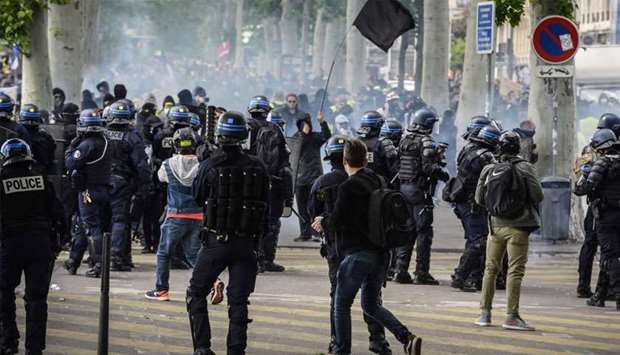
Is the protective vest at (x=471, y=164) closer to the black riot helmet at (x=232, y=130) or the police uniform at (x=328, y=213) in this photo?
the police uniform at (x=328, y=213)

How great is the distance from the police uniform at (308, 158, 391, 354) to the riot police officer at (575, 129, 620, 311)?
388 cm

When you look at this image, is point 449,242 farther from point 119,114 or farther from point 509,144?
point 509,144

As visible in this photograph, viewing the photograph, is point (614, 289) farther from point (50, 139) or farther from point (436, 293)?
point (50, 139)

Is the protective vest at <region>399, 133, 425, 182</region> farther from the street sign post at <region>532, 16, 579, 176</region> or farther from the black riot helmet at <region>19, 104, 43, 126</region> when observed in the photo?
the black riot helmet at <region>19, 104, 43, 126</region>

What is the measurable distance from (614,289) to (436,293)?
192 centimetres

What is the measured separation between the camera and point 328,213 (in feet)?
40.3

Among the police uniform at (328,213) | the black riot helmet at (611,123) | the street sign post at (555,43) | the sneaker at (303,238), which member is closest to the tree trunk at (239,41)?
the sneaker at (303,238)

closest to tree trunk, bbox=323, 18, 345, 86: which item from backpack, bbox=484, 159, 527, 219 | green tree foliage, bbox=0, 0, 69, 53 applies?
green tree foliage, bbox=0, 0, 69, 53

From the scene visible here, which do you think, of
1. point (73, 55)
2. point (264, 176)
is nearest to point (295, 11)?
point (73, 55)

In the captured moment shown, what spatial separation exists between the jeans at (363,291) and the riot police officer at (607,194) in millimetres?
4349

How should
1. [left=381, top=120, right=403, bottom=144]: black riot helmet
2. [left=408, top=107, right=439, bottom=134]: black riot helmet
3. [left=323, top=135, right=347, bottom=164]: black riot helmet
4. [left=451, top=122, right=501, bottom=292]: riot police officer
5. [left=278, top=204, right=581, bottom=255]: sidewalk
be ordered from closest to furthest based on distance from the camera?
[left=323, top=135, right=347, bottom=164]: black riot helmet < [left=451, top=122, right=501, bottom=292]: riot police officer < [left=408, top=107, right=439, bottom=134]: black riot helmet < [left=381, top=120, right=403, bottom=144]: black riot helmet < [left=278, top=204, right=581, bottom=255]: sidewalk

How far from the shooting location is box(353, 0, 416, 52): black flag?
23391 millimetres

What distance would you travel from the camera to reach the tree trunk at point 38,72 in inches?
1072

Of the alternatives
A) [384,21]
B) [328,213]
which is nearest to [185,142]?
[328,213]
